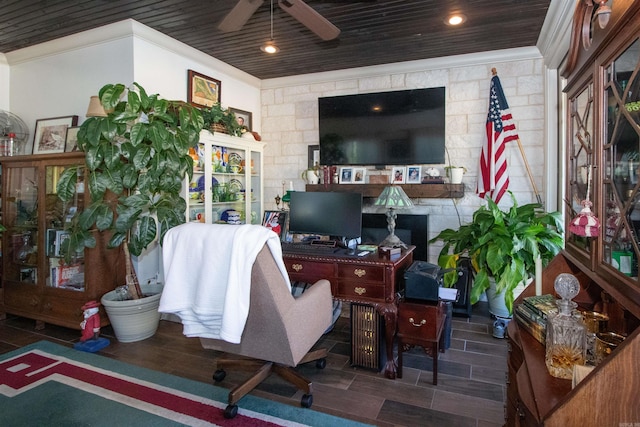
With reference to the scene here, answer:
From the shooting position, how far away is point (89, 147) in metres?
2.83

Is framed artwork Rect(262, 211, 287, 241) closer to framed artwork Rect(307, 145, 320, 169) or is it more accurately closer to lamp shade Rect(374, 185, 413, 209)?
lamp shade Rect(374, 185, 413, 209)

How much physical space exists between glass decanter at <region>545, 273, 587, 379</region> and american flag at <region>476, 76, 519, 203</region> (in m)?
2.73

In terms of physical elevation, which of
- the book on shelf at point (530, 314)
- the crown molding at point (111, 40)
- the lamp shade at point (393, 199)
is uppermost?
the crown molding at point (111, 40)

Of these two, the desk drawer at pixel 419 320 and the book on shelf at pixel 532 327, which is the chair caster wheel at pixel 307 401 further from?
the book on shelf at pixel 532 327

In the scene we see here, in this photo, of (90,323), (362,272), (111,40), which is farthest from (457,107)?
(90,323)

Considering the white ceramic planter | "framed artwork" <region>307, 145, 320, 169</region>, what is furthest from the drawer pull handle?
"framed artwork" <region>307, 145, 320, 169</region>

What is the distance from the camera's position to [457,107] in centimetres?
404

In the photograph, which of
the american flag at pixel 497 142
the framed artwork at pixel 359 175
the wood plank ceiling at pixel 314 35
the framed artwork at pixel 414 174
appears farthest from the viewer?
the framed artwork at pixel 359 175

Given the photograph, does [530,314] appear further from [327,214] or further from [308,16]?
[308,16]

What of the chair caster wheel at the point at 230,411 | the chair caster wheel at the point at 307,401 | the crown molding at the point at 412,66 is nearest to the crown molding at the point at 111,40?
the crown molding at the point at 412,66

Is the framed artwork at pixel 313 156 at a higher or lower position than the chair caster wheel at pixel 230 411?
higher

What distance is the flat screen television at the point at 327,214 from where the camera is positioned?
269 cm

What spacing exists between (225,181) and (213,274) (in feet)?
8.06

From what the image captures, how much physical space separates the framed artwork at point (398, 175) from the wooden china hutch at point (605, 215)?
2.75m
